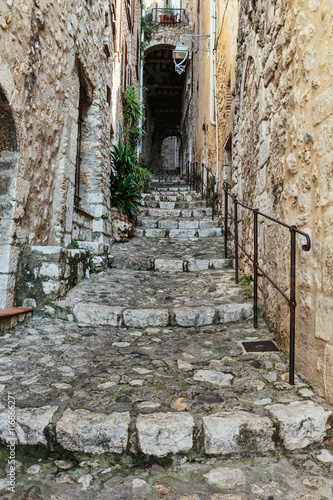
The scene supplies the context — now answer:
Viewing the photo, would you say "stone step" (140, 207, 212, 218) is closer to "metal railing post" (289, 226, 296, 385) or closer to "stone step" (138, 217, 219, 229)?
"stone step" (138, 217, 219, 229)

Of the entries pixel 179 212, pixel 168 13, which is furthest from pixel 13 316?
pixel 168 13

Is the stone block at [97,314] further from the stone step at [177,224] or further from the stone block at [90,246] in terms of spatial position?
the stone step at [177,224]

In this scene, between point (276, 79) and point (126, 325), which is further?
point (126, 325)

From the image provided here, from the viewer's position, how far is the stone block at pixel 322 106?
171 cm

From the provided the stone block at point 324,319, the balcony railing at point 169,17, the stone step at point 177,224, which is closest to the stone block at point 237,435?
the stone block at point 324,319

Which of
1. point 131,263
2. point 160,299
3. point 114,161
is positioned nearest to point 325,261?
point 160,299

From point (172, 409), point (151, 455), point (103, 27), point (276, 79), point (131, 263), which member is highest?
point (103, 27)

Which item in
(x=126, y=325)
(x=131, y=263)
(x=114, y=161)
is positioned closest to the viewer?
(x=126, y=325)

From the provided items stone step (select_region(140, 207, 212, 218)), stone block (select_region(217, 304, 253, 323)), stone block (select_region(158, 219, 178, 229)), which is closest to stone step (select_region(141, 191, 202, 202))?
stone step (select_region(140, 207, 212, 218))

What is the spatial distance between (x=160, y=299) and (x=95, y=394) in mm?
1707

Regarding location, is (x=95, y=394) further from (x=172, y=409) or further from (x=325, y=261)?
(x=325, y=261)

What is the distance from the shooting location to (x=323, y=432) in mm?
1562

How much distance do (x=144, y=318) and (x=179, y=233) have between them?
3.19 metres

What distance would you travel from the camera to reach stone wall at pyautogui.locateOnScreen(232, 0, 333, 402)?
5.71 ft
